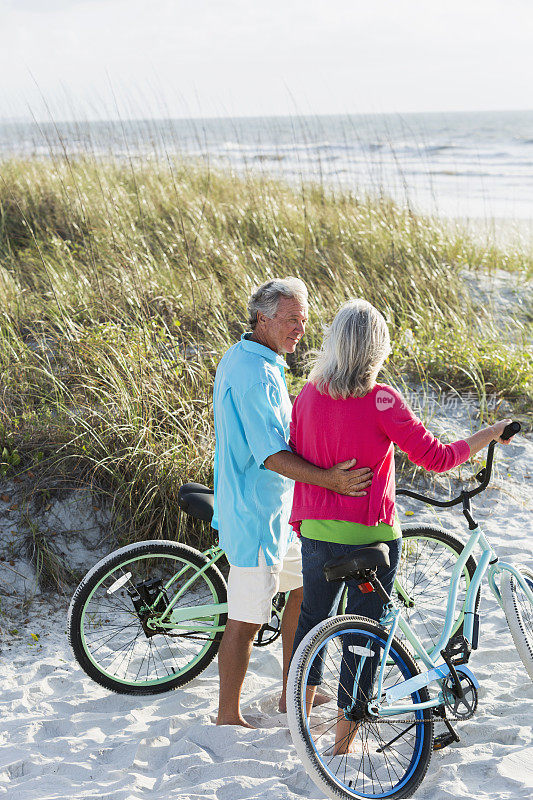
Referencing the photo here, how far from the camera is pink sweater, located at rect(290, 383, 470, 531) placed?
8.71ft

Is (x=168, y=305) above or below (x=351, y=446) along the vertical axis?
above

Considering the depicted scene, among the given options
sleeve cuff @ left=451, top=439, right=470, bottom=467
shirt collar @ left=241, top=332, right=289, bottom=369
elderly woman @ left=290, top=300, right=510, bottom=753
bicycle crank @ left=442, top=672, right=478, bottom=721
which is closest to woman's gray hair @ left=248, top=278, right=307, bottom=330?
shirt collar @ left=241, top=332, right=289, bottom=369

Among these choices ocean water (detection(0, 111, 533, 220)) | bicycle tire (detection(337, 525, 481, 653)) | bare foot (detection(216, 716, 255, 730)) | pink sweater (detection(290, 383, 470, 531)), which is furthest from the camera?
ocean water (detection(0, 111, 533, 220))

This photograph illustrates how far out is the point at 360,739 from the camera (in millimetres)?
3059

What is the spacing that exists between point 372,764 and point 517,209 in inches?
707

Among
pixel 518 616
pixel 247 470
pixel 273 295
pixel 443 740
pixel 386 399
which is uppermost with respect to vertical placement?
pixel 273 295

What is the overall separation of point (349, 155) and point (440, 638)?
2447 cm

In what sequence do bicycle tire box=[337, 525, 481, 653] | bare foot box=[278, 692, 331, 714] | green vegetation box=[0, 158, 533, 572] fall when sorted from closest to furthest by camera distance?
1. bare foot box=[278, 692, 331, 714]
2. bicycle tire box=[337, 525, 481, 653]
3. green vegetation box=[0, 158, 533, 572]

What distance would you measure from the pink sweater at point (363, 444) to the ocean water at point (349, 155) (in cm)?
504

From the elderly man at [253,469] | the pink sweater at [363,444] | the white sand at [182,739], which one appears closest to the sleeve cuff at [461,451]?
the pink sweater at [363,444]

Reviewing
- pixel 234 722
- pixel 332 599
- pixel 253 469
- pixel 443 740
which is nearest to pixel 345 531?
pixel 332 599

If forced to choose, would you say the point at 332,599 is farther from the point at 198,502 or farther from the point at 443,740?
the point at 198,502

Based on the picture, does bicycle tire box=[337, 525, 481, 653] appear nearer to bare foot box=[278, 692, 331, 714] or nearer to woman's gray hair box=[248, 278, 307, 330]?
bare foot box=[278, 692, 331, 714]

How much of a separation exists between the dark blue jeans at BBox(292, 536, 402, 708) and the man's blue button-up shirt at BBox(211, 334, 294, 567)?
259mm
